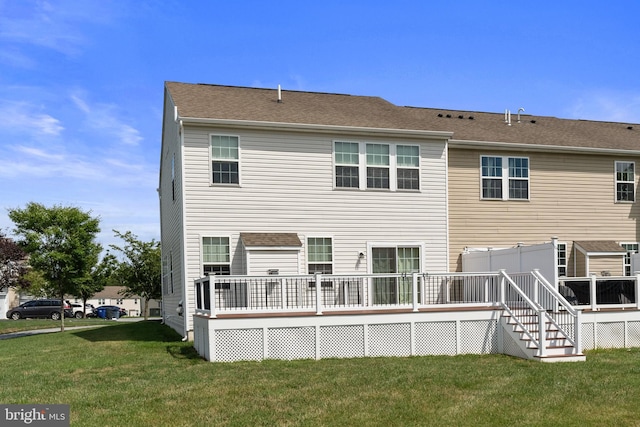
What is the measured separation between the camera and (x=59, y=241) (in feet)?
80.3

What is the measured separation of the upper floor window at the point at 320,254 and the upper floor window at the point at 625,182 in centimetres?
1008

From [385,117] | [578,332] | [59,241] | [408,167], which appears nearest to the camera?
[578,332]

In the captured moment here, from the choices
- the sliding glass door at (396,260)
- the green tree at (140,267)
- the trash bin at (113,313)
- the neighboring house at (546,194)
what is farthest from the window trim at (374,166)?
the trash bin at (113,313)

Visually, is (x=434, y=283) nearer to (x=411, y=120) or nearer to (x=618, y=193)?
(x=411, y=120)

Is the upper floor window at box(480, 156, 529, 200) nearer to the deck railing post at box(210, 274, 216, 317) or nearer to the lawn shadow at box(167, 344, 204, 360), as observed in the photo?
the deck railing post at box(210, 274, 216, 317)

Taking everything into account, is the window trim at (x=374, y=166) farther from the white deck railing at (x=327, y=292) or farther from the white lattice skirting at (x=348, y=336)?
the white lattice skirting at (x=348, y=336)

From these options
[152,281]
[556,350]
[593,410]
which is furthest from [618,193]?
[152,281]

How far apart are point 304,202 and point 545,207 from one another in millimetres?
7927

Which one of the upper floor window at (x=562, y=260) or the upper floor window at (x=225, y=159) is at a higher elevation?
the upper floor window at (x=225, y=159)

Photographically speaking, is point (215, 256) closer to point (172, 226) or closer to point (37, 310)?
point (172, 226)

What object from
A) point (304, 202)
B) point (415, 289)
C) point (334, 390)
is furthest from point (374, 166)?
point (334, 390)

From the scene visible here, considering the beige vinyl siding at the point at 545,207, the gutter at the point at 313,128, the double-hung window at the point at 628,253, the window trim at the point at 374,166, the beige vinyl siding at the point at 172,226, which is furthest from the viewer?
the double-hung window at the point at 628,253

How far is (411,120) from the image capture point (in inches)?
725

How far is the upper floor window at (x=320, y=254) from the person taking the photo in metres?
16.8
